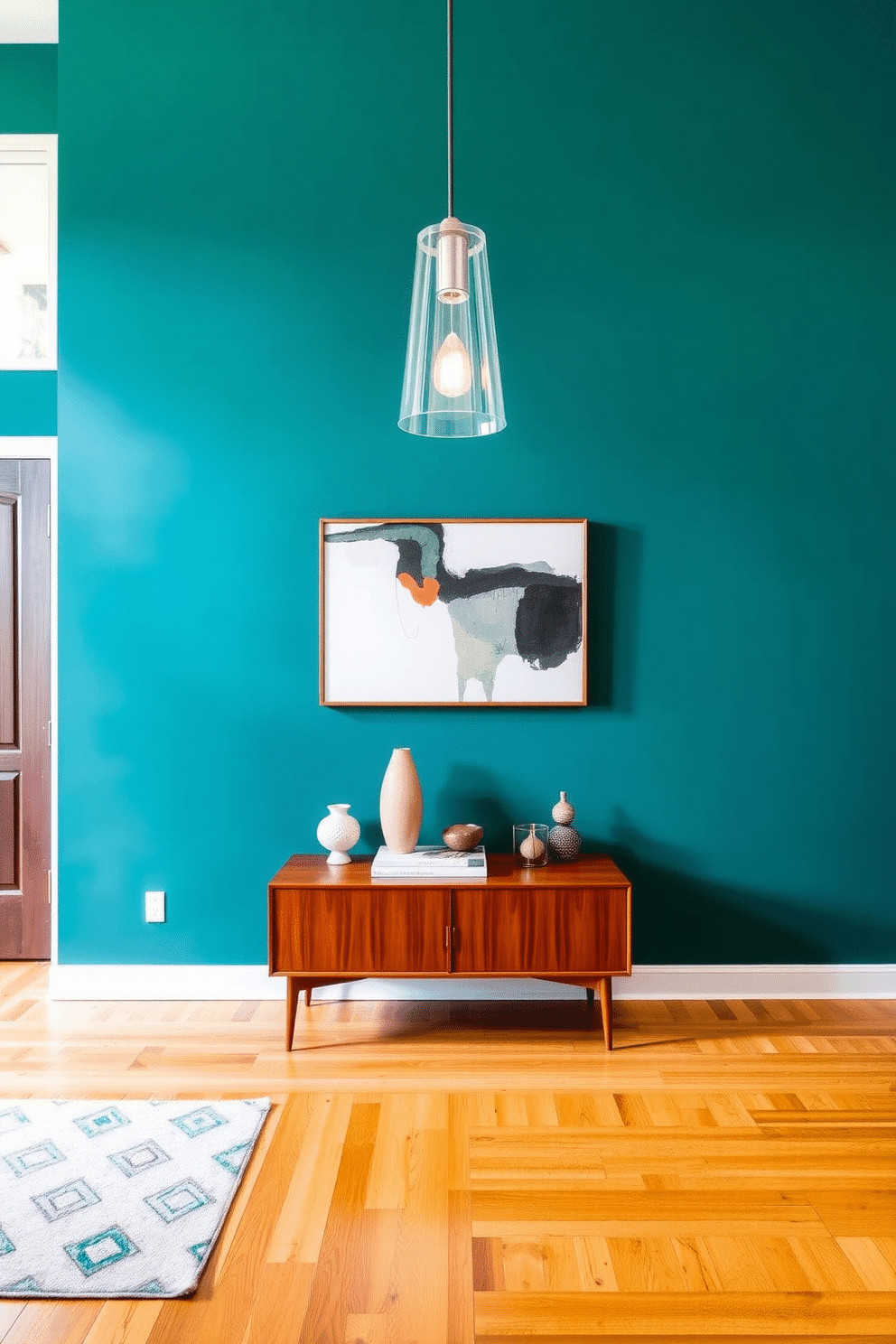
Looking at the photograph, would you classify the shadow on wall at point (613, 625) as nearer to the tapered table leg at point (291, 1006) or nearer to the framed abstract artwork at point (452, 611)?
the framed abstract artwork at point (452, 611)

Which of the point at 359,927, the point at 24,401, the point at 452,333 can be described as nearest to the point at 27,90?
the point at 24,401

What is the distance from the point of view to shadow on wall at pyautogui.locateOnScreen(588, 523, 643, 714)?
3.32m

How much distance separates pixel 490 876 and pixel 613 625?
1.04m

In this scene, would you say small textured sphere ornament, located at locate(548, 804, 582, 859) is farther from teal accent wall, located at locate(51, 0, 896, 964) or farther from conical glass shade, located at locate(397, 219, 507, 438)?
conical glass shade, located at locate(397, 219, 507, 438)

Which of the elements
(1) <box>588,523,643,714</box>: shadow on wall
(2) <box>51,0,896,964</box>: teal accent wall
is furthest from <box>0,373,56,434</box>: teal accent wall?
(1) <box>588,523,643,714</box>: shadow on wall

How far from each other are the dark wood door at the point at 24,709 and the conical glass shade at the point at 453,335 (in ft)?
9.00

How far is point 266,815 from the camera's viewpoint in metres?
3.34

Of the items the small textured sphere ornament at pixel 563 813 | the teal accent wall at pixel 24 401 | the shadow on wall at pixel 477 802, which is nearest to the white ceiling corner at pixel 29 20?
the teal accent wall at pixel 24 401

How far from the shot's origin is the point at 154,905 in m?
3.32

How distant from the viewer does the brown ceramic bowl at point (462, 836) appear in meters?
3.08

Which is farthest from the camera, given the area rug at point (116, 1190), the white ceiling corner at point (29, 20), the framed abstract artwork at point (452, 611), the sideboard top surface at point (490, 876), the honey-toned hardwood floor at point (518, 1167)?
the white ceiling corner at point (29, 20)

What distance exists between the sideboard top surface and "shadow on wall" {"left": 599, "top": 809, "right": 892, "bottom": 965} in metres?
0.20

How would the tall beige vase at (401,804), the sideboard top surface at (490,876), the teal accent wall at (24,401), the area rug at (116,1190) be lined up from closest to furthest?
the area rug at (116,1190)
the sideboard top surface at (490,876)
the tall beige vase at (401,804)
the teal accent wall at (24,401)

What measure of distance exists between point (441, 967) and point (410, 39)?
10.8 ft
